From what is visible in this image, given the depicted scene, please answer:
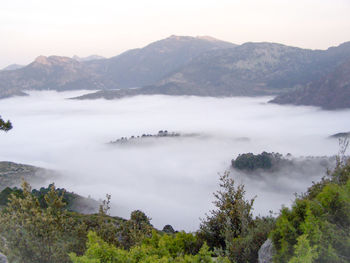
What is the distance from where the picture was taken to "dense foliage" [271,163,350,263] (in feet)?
28.5

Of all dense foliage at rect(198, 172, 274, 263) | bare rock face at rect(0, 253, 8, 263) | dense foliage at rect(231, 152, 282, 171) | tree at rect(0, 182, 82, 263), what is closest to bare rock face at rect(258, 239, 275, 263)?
dense foliage at rect(198, 172, 274, 263)

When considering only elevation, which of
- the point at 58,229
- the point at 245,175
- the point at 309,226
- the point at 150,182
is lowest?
the point at 150,182

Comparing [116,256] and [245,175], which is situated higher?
[116,256]

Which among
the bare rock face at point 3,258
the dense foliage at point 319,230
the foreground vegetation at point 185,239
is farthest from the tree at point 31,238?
the dense foliage at point 319,230

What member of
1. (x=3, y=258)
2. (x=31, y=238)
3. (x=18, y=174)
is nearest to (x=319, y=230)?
(x=31, y=238)

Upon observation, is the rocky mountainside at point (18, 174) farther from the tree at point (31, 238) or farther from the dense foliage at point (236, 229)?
the tree at point (31, 238)

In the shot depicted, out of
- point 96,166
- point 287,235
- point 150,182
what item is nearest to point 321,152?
point 150,182

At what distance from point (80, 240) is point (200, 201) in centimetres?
10617

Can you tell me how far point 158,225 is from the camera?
81312 millimetres

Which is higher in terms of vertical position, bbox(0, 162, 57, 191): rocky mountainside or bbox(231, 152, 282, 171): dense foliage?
bbox(231, 152, 282, 171): dense foliage

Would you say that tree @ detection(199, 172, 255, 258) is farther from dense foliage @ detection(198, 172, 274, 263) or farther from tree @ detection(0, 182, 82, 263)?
tree @ detection(0, 182, 82, 263)

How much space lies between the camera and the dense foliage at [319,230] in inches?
342

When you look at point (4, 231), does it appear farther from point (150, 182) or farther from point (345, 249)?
point (150, 182)

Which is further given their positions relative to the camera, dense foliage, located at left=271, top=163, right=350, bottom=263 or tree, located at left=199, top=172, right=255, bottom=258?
tree, located at left=199, top=172, right=255, bottom=258
